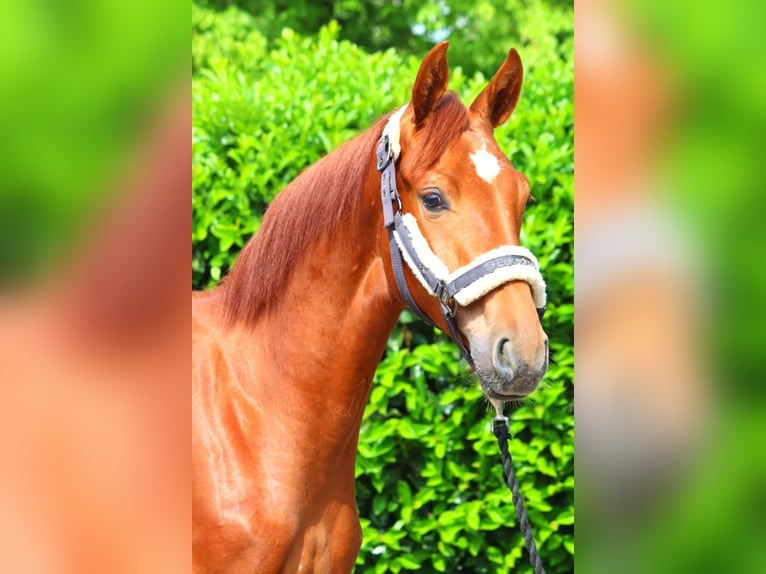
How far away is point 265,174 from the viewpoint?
4.16m

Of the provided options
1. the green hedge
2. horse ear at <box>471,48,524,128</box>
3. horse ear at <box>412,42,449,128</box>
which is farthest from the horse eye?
the green hedge

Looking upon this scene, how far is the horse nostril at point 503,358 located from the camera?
6.62ft

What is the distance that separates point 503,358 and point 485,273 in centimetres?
21

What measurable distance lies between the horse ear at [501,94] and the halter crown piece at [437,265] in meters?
0.24

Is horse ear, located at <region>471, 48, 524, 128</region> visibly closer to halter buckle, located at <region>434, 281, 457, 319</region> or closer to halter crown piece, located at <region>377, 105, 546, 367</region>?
halter crown piece, located at <region>377, 105, 546, 367</region>

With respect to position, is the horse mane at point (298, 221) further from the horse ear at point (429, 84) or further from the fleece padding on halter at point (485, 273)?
the fleece padding on halter at point (485, 273)

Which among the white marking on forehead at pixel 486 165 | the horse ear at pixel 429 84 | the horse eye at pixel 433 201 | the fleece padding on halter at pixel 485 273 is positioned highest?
the horse ear at pixel 429 84

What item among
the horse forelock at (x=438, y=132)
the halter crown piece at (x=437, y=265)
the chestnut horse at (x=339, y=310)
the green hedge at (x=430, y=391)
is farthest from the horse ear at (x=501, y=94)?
the green hedge at (x=430, y=391)
